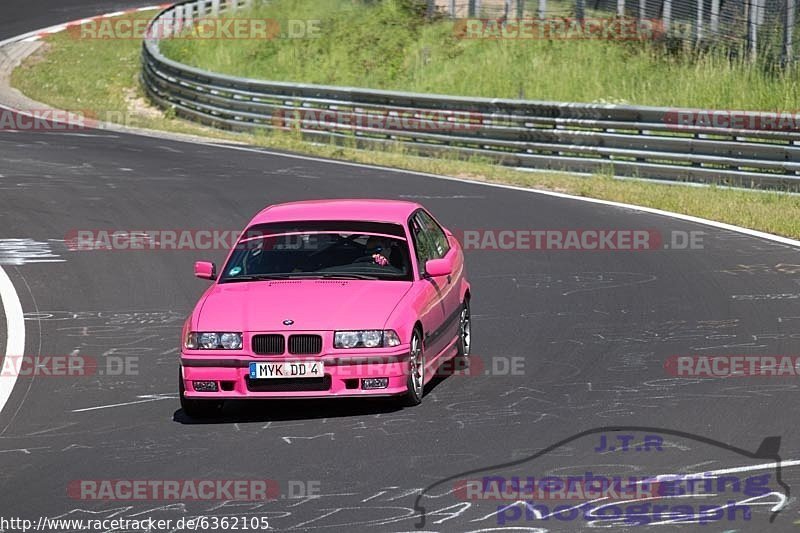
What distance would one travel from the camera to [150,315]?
46.1 ft

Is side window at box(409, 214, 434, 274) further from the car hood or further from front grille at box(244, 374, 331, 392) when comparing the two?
front grille at box(244, 374, 331, 392)

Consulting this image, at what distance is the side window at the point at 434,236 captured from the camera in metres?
12.0

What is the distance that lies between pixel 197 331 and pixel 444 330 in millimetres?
2010

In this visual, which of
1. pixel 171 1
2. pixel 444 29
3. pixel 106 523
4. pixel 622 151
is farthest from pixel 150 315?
pixel 171 1

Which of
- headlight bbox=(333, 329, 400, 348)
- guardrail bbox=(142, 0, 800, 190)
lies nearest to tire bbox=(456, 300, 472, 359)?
headlight bbox=(333, 329, 400, 348)

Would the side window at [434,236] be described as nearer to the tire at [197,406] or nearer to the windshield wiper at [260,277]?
the windshield wiper at [260,277]

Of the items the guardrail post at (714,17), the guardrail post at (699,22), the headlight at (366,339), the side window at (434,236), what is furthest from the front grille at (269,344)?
the guardrail post at (699,22)

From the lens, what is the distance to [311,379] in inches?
392

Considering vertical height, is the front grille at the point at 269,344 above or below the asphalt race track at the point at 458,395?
above

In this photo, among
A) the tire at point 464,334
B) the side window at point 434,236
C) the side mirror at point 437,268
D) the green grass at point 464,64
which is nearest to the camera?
the side mirror at point 437,268

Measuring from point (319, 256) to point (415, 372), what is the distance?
1.51 m

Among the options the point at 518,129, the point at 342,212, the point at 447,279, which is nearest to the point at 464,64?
the point at 518,129

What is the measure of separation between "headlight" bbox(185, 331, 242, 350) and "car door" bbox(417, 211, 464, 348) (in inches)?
71.3

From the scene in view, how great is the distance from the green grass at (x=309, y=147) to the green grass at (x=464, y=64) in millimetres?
2831
